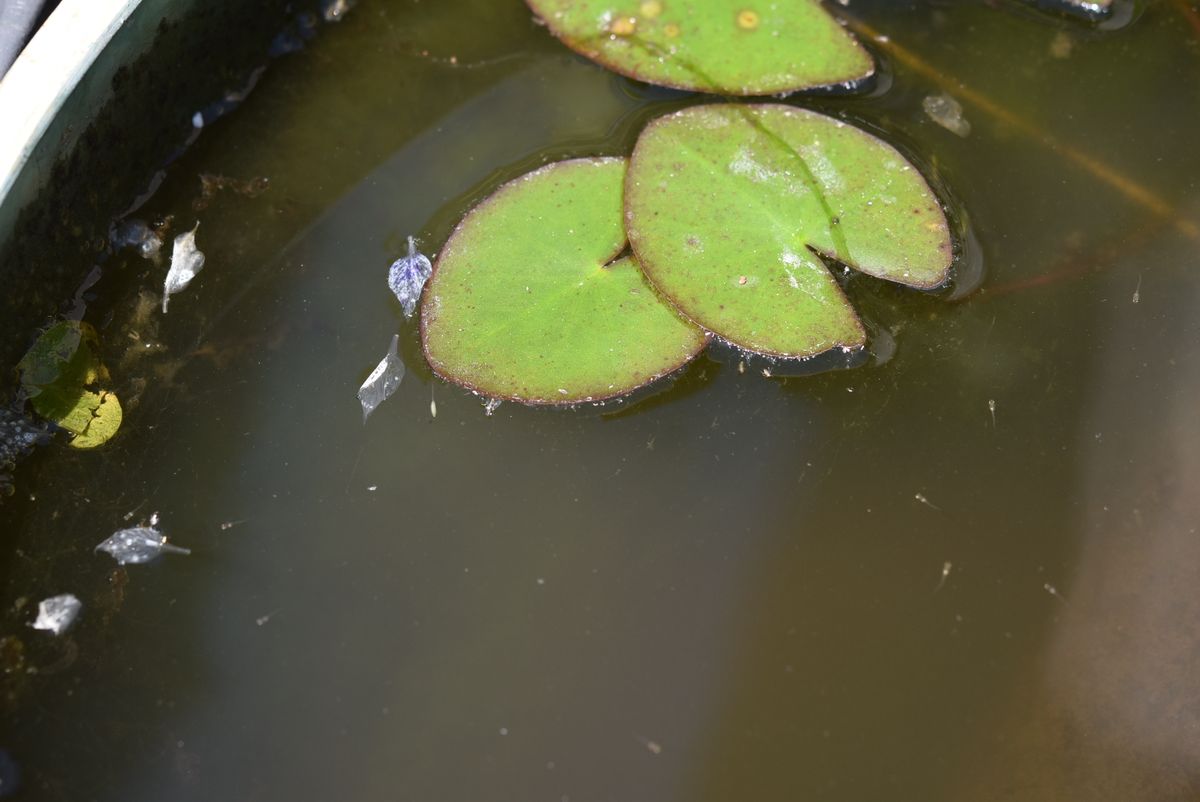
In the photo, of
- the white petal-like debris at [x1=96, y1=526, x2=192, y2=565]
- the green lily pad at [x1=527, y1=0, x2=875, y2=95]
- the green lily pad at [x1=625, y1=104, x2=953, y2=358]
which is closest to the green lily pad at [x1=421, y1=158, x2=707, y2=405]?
the green lily pad at [x1=625, y1=104, x2=953, y2=358]

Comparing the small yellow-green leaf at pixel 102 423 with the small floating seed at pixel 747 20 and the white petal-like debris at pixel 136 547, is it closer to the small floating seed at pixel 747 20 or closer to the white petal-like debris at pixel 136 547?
the white petal-like debris at pixel 136 547

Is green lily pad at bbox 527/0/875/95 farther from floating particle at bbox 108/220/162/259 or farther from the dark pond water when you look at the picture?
floating particle at bbox 108/220/162/259

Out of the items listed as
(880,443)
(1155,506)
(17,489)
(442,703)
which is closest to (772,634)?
(880,443)

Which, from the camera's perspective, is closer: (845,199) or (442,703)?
(442,703)

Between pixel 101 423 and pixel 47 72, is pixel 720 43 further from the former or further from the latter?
pixel 101 423

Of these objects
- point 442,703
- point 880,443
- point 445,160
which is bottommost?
point 880,443

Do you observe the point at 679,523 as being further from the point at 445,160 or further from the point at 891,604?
the point at 445,160
